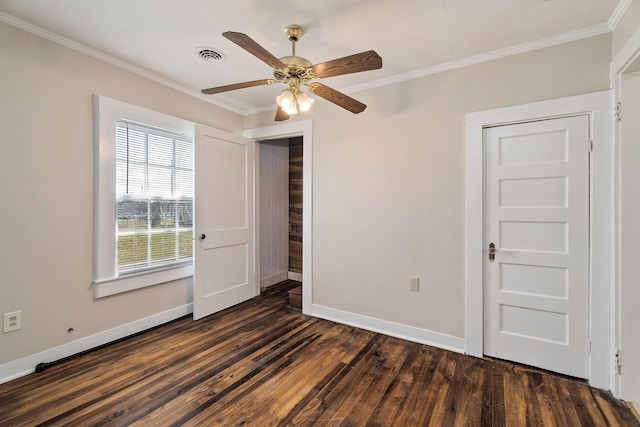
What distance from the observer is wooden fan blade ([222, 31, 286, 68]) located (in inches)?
54.5

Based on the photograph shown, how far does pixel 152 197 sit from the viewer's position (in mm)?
2840

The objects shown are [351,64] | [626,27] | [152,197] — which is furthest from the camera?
[152,197]

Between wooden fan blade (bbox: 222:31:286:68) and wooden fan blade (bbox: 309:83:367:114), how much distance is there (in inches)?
11.6

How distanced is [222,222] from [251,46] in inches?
88.4

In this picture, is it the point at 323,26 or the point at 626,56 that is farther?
the point at 323,26

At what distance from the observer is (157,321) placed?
2.87 meters

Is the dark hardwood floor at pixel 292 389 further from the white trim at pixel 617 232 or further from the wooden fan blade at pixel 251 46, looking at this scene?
the wooden fan blade at pixel 251 46

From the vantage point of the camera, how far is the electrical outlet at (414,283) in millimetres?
2612

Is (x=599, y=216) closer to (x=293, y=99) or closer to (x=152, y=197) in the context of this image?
(x=293, y=99)

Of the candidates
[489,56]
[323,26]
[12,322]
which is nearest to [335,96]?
[323,26]

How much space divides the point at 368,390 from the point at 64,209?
2667 millimetres

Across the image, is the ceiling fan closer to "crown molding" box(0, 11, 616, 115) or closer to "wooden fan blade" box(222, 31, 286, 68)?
"wooden fan blade" box(222, 31, 286, 68)

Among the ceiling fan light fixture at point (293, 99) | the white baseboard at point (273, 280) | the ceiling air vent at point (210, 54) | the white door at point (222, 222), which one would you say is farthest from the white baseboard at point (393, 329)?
the ceiling air vent at point (210, 54)

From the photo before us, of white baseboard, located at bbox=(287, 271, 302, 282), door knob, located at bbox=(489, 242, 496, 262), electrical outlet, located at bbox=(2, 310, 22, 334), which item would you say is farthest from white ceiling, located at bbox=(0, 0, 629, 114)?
white baseboard, located at bbox=(287, 271, 302, 282)
